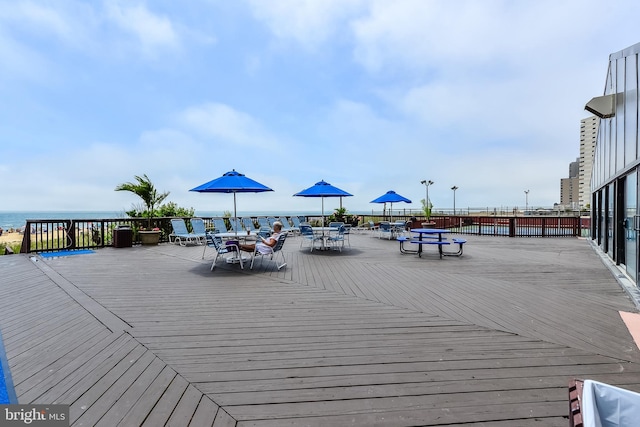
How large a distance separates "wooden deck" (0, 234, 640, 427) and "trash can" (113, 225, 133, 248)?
419 centimetres

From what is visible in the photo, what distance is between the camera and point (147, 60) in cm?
1054

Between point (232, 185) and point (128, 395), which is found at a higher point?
point (232, 185)

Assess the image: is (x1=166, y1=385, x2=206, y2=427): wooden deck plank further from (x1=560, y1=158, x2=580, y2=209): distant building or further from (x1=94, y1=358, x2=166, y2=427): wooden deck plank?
(x1=560, y1=158, x2=580, y2=209): distant building

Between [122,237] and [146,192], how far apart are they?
208 cm

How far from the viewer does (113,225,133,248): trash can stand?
966 cm

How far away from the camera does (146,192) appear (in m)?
11.2

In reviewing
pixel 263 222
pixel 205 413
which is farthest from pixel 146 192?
pixel 205 413

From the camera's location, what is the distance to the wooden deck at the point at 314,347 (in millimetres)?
1852

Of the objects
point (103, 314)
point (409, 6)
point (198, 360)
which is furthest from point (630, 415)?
point (409, 6)

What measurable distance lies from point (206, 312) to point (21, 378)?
1644 mm

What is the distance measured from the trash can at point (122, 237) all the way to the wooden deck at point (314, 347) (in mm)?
4189

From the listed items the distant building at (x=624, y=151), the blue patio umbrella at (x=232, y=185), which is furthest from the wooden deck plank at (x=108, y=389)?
the distant building at (x=624, y=151)

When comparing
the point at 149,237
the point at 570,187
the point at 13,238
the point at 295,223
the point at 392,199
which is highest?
the point at 570,187

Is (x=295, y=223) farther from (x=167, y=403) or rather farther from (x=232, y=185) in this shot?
(x=167, y=403)
